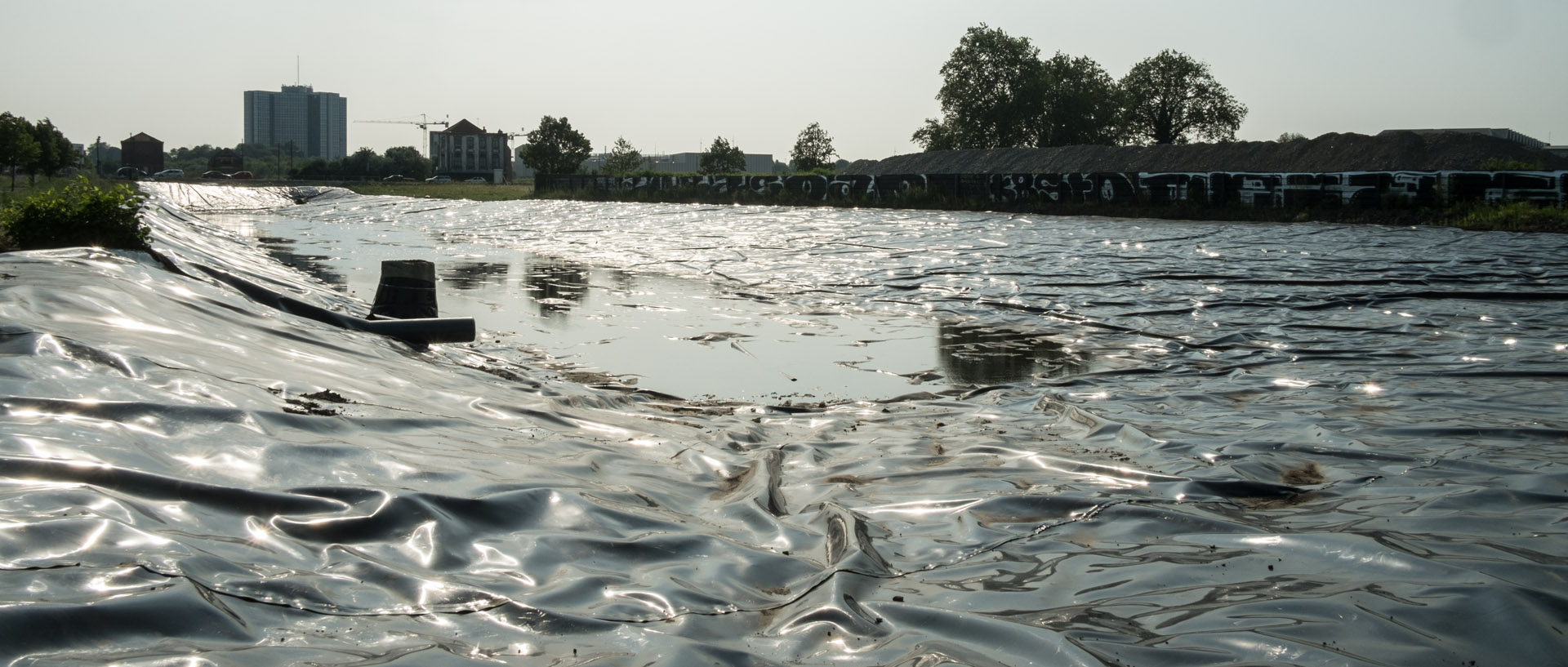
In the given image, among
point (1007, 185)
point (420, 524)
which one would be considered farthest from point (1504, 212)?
point (420, 524)

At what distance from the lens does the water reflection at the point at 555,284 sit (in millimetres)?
14178

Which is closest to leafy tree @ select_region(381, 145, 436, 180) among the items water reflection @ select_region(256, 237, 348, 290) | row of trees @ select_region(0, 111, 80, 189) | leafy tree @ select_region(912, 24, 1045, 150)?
row of trees @ select_region(0, 111, 80, 189)

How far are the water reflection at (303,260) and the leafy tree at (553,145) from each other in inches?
2389

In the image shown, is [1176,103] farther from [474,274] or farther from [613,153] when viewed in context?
[474,274]

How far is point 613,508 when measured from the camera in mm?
4797

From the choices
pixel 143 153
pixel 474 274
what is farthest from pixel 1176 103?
pixel 143 153

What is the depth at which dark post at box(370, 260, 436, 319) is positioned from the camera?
10.7 meters

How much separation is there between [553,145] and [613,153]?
8.09 metres

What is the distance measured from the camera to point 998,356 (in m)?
10.6

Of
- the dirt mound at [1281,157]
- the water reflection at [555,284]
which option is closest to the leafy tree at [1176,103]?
the dirt mound at [1281,157]

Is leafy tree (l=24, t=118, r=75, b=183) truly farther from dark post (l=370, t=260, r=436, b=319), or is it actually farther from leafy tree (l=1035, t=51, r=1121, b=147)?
leafy tree (l=1035, t=51, r=1121, b=147)

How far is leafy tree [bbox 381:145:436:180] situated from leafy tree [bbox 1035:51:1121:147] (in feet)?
244

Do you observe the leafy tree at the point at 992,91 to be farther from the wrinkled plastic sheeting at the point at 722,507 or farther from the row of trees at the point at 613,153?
the wrinkled plastic sheeting at the point at 722,507

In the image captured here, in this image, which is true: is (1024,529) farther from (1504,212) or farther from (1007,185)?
(1007,185)
